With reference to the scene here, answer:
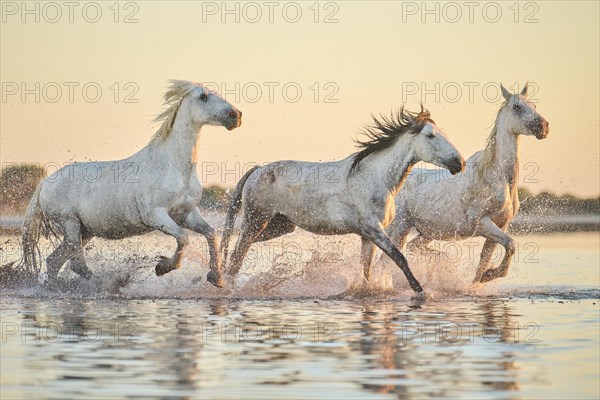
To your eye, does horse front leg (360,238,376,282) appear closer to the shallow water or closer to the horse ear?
the shallow water

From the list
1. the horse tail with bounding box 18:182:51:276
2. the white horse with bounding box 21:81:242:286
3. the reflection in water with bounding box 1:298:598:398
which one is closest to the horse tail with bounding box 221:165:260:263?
the white horse with bounding box 21:81:242:286

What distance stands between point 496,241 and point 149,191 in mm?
4107

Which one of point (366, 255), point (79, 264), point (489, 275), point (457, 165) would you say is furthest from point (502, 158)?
point (79, 264)

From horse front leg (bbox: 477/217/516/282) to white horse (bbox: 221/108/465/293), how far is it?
143 centimetres

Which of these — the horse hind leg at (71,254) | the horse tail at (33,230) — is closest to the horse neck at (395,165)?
the horse hind leg at (71,254)

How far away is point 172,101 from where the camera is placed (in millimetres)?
15312

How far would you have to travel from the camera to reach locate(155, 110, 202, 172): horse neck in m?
15.0

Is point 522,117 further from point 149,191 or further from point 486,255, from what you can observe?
point 149,191

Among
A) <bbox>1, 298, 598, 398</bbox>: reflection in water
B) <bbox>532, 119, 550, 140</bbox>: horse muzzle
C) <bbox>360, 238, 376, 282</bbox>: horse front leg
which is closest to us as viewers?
<bbox>1, 298, 598, 398</bbox>: reflection in water

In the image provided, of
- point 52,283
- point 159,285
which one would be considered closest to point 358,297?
point 159,285

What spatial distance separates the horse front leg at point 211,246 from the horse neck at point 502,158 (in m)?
3.58

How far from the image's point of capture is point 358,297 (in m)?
14.9

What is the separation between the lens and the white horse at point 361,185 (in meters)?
15.2

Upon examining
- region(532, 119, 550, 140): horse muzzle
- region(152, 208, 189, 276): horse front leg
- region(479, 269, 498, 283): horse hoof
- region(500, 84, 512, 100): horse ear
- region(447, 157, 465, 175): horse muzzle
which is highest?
region(500, 84, 512, 100): horse ear
